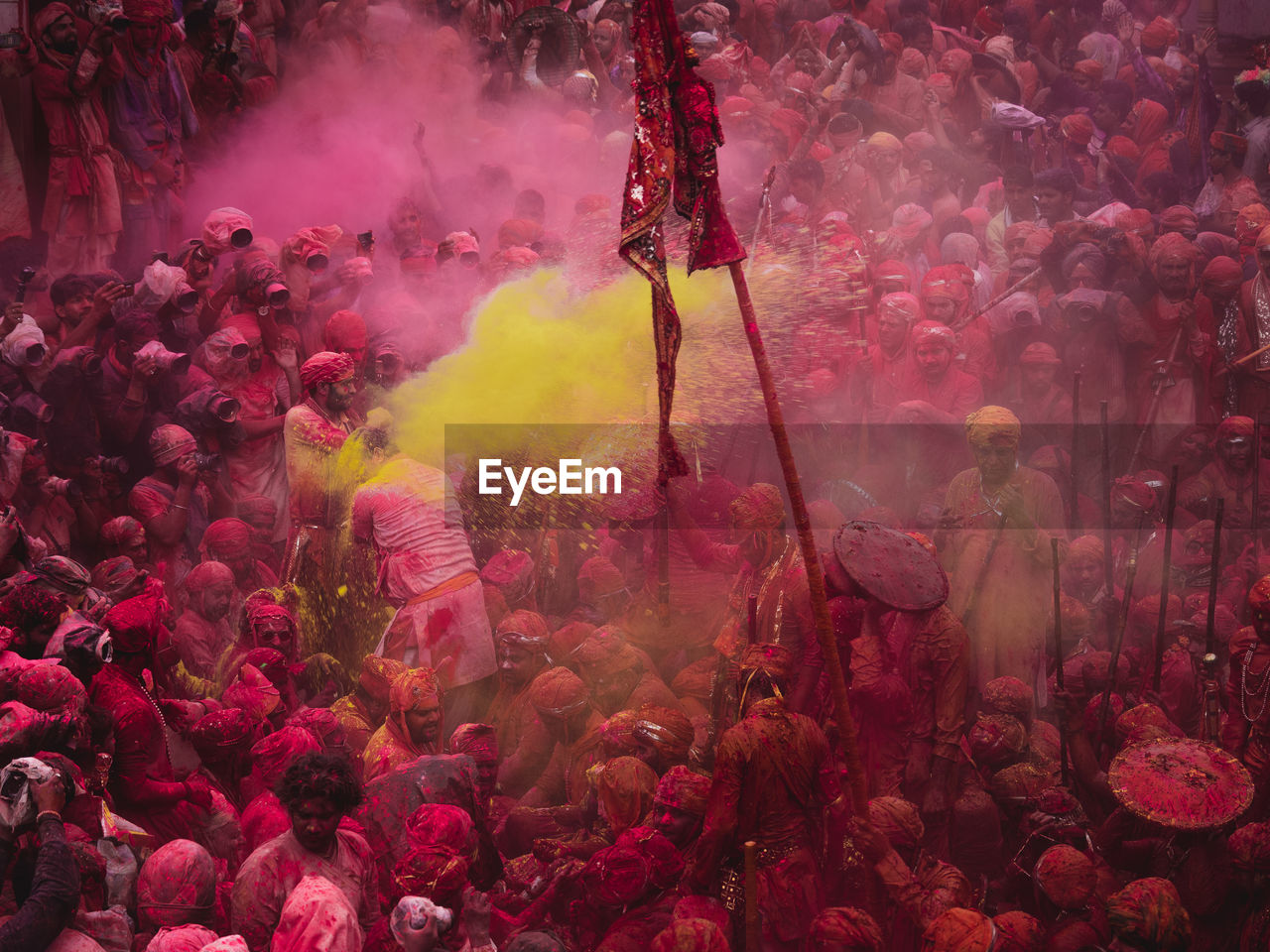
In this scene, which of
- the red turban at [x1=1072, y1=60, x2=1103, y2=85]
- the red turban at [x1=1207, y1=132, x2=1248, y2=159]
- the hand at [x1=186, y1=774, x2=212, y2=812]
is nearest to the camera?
the hand at [x1=186, y1=774, x2=212, y2=812]

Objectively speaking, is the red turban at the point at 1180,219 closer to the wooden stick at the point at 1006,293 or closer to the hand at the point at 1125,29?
the wooden stick at the point at 1006,293

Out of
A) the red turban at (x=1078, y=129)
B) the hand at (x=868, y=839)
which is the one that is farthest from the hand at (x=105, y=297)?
the red turban at (x=1078, y=129)

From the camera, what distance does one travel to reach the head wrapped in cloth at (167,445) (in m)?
7.38

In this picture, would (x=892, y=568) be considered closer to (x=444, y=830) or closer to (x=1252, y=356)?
(x=444, y=830)

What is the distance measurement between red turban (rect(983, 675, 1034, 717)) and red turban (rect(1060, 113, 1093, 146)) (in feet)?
23.5

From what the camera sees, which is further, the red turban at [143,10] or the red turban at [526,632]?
the red turban at [143,10]

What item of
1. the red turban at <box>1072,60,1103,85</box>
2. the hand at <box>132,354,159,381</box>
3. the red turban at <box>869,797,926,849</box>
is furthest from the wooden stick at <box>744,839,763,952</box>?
the red turban at <box>1072,60,1103,85</box>

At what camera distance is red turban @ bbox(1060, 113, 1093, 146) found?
11727 mm

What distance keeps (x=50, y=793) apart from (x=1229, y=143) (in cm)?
1110

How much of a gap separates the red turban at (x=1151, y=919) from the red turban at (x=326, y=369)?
16.9 ft

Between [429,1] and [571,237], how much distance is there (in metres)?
3.53

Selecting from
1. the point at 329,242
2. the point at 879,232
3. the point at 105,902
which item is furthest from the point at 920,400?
the point at 105,902

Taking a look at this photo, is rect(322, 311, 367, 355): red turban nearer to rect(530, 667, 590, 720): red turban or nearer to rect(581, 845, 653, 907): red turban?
rect(530, 667, 590, 720): red turban

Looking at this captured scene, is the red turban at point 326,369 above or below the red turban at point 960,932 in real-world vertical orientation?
above
